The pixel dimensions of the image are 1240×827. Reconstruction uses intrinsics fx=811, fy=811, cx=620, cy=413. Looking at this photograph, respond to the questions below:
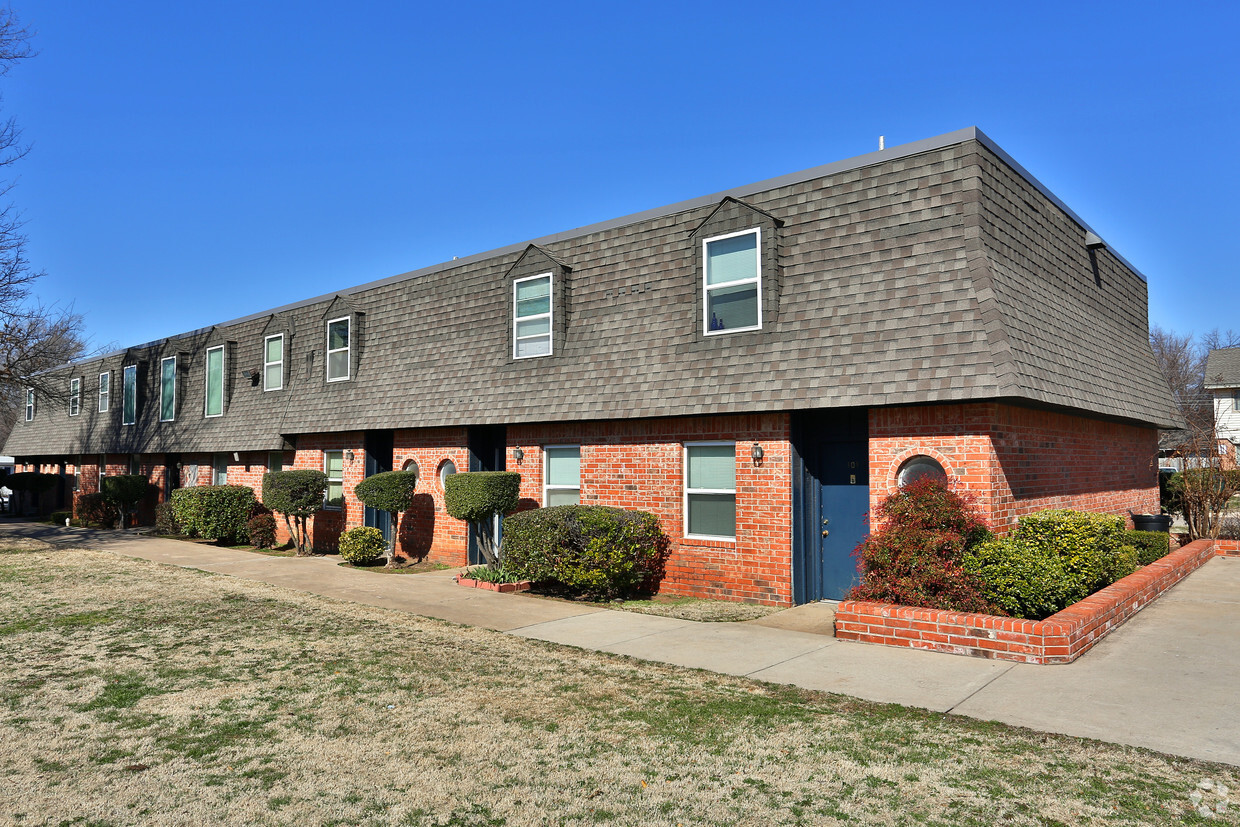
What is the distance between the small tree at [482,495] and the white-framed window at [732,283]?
4061mm

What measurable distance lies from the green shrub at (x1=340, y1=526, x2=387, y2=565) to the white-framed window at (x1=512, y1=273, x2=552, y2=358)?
454 centimetres

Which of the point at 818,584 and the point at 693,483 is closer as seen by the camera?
the point at 818,584

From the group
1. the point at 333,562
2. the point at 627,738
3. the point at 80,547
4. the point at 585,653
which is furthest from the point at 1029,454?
the point at 80,547

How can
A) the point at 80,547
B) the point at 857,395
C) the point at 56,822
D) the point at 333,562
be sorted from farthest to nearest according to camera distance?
1. the point at 80,547
2. the point at 333,562
3. the point at 857,395
4. the point at 56,822

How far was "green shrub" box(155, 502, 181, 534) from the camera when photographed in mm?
20453

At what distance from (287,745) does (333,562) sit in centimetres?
1135

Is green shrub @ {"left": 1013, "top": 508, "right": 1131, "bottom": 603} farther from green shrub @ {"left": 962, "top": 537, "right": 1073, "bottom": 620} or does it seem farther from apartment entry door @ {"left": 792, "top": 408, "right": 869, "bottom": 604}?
apartment entry door @ {"left": 792, "top": 408, "right": 869, "bottom": 604}

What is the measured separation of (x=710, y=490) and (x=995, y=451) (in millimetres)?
3871

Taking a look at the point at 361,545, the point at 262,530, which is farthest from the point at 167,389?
the point at 361,545

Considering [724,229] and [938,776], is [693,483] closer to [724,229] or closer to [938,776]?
[724,229]

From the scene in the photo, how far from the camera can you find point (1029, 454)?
34.6 ft

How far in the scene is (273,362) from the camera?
20156 mm

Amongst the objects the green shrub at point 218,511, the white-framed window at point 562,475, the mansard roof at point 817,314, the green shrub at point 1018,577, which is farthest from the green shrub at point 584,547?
the green shrub at point 218,511

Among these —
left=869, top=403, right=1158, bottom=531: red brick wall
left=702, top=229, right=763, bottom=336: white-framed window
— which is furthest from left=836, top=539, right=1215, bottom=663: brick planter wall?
left=702, top=229, right=763, bottom=336: white-framed window
